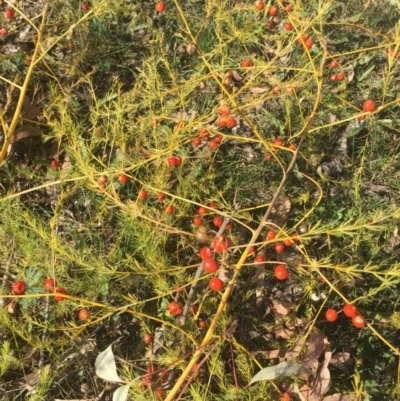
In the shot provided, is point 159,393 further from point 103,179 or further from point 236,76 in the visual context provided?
point 236,76

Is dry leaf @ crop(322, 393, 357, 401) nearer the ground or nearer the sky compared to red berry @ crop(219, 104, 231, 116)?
nearer the ground

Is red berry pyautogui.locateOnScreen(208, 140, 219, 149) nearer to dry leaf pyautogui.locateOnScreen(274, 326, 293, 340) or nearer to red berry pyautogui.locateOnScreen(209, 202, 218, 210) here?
red berry pyautogui.locateOnScreen(209, 202, 218, 210)

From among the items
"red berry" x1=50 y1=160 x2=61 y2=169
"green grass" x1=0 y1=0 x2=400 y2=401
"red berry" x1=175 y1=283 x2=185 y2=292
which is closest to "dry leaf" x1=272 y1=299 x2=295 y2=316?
"green grass" x1=0 y1=0 x2=400 y2=401

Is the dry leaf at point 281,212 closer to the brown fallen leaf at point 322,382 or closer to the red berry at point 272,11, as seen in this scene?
the brown fallen leaf at point 322,382

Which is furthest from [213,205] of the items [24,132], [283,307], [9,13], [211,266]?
[9,13]

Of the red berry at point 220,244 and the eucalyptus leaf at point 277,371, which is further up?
the red berry at point 220,244

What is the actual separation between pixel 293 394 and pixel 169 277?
2.64 ft

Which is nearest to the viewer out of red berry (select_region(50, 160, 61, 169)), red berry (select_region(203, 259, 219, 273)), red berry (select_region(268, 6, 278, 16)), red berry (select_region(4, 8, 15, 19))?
red berry (select_region(203, 259, 219, 273))

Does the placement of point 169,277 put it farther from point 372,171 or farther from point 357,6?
point 357,6

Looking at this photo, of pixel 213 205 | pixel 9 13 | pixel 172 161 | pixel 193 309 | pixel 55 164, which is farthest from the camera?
pixel 9 13

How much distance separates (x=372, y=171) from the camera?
109 inches

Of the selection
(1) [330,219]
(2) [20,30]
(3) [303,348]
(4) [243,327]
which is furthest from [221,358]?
(2) [20,30]

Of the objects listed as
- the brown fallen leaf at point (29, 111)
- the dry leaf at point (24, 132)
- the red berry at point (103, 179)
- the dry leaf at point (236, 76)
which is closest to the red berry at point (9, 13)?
the brown fallen leaf at point (29, 111)

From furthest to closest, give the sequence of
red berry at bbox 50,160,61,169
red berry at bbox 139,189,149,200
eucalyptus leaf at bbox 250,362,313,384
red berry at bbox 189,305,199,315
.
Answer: red berry at bbox 50,160,61,169, red berry at bbox 139,189,149,200, red berry at bbox 189,305,199,315, eucalyptus leaf at bbox 250,362,313,384
